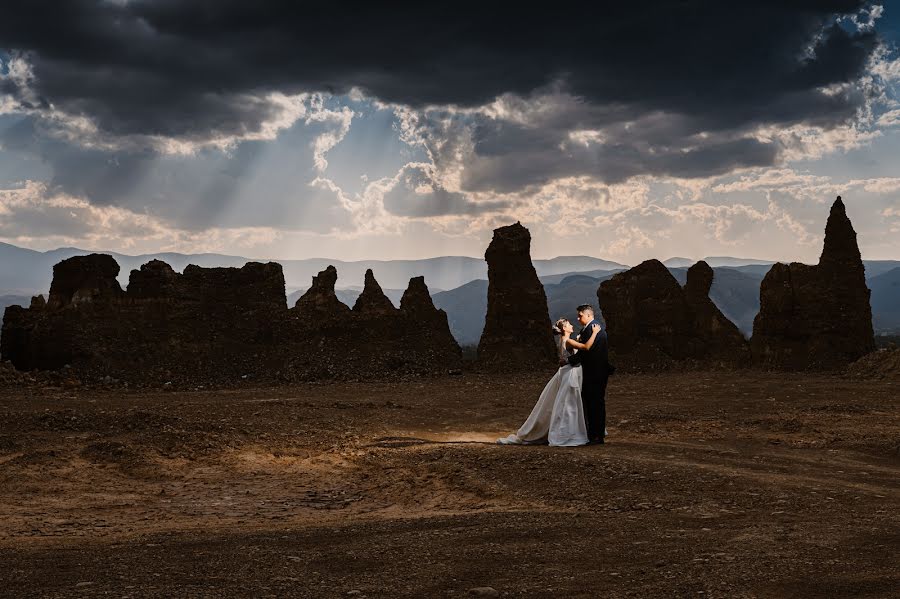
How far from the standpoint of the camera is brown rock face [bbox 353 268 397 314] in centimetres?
4431

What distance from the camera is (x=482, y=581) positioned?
766 cm

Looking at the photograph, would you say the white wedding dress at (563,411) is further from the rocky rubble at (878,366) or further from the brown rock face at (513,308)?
the brown rock face at (513,308)

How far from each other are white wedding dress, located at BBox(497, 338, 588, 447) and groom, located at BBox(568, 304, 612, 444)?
6.6 inches

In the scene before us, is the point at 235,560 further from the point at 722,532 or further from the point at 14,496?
the point at 14,496

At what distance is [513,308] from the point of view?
1687 inches

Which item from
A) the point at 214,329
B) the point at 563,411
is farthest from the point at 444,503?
the point at 214,329

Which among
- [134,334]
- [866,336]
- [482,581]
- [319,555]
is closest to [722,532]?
[482,581]

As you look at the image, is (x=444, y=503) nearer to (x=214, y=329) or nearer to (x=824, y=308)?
(x=824, y=308)

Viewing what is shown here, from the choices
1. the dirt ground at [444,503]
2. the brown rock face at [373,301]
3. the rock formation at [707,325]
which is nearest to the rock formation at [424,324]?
the brown rock face at [373,301]

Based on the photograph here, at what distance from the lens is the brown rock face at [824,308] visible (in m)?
37.3

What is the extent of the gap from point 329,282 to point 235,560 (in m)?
36.6

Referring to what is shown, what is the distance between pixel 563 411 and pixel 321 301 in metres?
28.8

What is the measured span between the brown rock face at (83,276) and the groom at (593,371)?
102 ft

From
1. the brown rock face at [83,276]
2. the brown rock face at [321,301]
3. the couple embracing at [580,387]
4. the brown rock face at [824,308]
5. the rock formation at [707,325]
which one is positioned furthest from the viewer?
the brown rock face at [321,301]
